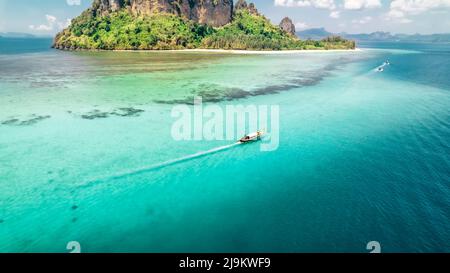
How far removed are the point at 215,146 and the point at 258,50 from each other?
487 feet

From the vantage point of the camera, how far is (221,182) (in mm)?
24438

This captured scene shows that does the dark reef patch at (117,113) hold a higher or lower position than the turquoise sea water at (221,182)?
higher

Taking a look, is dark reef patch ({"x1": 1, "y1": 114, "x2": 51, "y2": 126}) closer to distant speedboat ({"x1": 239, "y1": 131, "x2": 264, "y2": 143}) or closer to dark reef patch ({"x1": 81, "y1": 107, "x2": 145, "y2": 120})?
dark reef patch ({"x1": 81, "y1": 107, "x2": 145, "y2": 120})

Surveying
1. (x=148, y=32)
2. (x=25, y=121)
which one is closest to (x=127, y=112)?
(x=25, y=121)

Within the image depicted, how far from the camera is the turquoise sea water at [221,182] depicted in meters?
18.1

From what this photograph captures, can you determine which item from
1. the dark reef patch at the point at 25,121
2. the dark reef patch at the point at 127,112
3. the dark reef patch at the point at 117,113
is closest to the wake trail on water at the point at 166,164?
the dark reef patch at the point at 117,113

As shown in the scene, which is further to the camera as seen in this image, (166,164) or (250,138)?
(250,138)

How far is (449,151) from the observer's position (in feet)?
98.7

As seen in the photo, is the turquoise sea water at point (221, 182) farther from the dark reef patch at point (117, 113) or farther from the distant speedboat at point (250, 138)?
the distant speedboat at point (250, 138)

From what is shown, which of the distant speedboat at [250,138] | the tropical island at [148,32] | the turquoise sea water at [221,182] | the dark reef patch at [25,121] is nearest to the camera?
the turquoise sea water at [221,182]

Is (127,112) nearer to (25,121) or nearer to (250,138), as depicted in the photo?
(25,121)

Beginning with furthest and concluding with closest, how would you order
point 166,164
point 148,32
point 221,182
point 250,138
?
point 148,32 → point 250,138 → point 166,164 → point 221,182

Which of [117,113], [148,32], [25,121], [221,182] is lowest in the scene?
[221,182]

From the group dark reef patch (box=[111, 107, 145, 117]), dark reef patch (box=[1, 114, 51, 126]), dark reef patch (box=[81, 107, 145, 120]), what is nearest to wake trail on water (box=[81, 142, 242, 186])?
dark reef patch (box=[81, 107, 145, 120])
